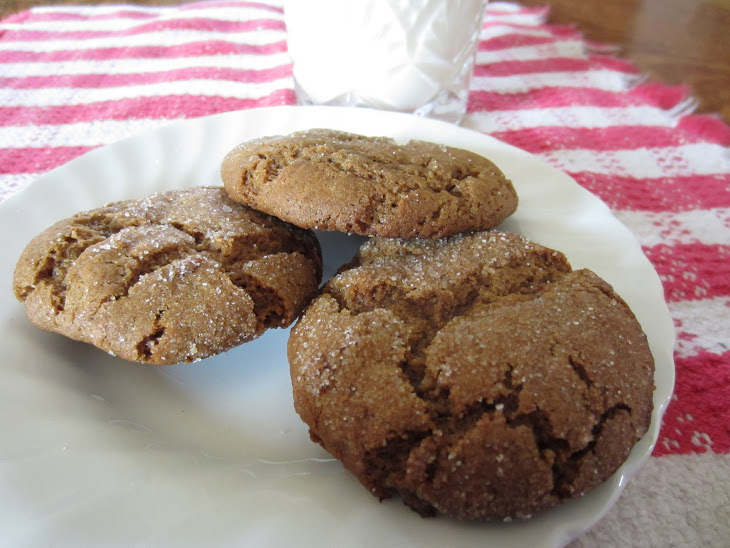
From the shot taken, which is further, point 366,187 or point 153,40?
point 153,40

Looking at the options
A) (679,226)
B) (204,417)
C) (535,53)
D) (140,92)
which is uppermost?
(535,53)

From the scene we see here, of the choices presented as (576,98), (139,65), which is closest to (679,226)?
(576,98)

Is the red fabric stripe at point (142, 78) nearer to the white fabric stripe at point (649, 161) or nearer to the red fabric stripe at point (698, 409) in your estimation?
the white fabric stripe at point (649, 161)

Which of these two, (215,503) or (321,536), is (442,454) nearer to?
(321,536)

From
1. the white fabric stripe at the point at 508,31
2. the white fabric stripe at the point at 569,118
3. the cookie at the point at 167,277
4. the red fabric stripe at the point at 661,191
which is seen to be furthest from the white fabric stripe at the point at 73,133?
the white fabric stripe at the point at 508,31

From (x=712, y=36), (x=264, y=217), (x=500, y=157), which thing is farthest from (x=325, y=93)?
(x=712, y=36)

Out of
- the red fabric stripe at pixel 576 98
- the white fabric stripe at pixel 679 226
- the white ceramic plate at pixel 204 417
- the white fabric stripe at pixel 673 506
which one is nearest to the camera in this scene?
the white ceramic plate at pixel 204 417

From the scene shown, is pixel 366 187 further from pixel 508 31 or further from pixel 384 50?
pixel 508 31
